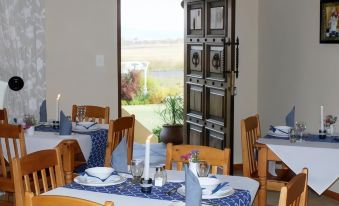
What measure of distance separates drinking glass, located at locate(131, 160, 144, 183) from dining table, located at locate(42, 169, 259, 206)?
3cm

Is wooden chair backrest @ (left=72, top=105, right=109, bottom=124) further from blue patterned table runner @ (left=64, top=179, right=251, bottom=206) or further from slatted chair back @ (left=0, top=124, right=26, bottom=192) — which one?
blue patterned table runner @ (left=64, top=179, right=251, bottom=206)

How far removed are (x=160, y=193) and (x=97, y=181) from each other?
337mm

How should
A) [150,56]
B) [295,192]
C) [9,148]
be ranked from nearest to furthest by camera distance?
[295,192], [9,148], [150,56]

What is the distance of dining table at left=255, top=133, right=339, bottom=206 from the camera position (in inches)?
163

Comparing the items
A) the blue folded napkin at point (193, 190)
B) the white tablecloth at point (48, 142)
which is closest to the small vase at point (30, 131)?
the white tablecloth at point (48, 142)

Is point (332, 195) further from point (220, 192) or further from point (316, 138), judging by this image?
point (220, 192)

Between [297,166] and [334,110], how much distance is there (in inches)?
55.1

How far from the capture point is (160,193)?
2.82 meters

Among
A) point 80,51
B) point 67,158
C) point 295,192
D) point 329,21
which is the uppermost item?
point 329,21

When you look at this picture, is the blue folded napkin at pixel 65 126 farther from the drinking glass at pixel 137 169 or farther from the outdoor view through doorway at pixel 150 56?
the outdoor view through doorway at pixel 150 56

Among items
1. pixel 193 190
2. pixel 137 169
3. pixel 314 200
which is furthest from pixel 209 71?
pixel 193 190

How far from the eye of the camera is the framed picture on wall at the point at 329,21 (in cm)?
531

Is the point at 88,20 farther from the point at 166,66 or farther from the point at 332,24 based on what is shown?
the point at 166,66

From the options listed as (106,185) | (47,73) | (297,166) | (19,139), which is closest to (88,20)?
(47,73)
